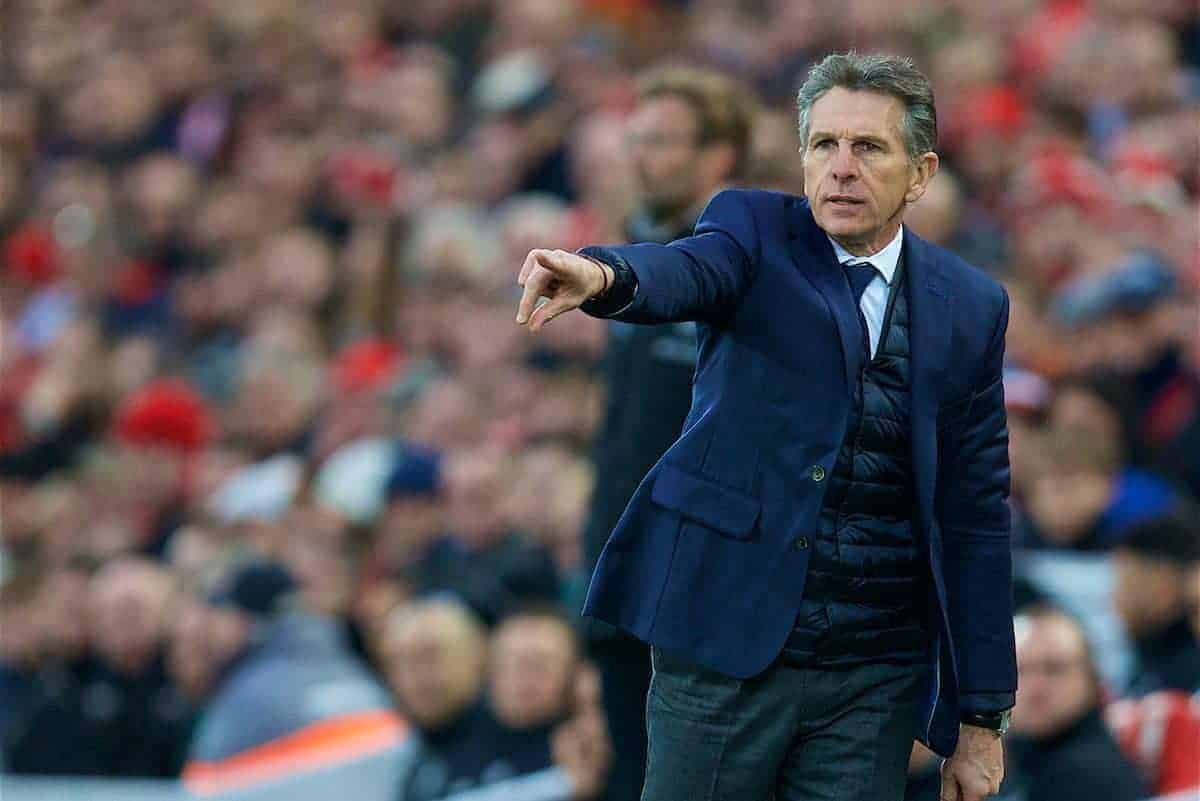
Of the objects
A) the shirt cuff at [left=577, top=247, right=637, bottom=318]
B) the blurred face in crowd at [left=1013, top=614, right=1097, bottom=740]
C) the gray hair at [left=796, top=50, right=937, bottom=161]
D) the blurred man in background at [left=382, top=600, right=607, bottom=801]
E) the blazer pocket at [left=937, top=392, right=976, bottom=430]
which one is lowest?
the blurred man in background at [left=382, top=600, right=607, bottom=801]

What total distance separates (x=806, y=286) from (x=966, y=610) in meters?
0.57

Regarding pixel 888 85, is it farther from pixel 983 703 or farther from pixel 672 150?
pixel 672 150

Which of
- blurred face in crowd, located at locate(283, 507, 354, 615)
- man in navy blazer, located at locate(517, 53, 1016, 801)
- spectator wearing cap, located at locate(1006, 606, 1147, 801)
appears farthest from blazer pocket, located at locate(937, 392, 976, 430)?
blurred face in crowd, located at locate(283, 507, 354, 615)

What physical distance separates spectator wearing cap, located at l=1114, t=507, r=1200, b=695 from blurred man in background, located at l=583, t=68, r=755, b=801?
158 cm

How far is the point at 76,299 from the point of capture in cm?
1140

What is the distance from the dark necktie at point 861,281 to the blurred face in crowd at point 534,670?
3.05 metres

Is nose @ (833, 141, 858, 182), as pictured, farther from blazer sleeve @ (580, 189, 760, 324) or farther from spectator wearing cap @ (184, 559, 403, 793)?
spectator wearing cap @ (184, 559, 403, 793)

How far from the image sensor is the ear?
3.33 meters

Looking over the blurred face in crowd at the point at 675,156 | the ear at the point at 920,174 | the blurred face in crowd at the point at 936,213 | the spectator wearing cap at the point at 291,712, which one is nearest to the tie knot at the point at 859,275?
the ear at the point at 920,174

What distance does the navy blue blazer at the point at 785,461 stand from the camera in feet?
10.6

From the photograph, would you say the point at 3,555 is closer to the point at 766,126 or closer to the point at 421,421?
the point at 421,421

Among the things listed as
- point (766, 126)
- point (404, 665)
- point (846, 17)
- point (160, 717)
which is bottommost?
point (160, 717)

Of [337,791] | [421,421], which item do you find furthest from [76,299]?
[337,791]

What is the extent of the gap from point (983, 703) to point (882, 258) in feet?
2.34
